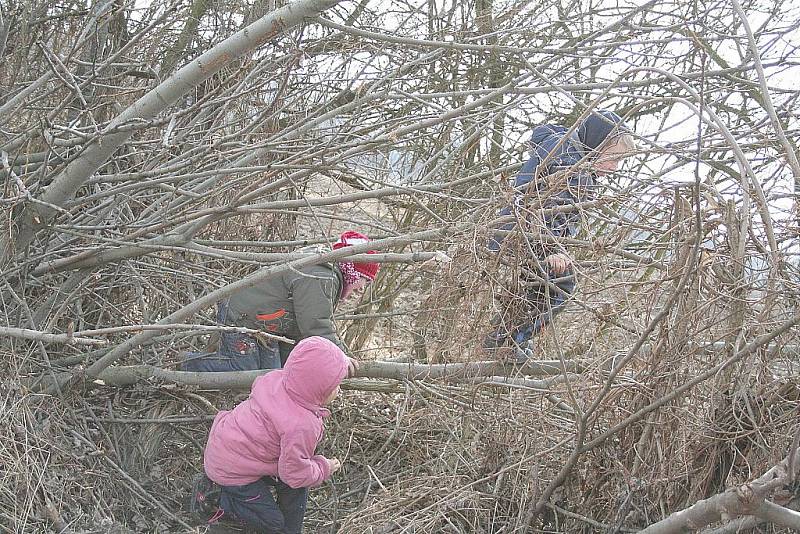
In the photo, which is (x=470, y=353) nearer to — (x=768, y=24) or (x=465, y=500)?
(x=465, y=500)

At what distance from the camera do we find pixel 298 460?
363cm

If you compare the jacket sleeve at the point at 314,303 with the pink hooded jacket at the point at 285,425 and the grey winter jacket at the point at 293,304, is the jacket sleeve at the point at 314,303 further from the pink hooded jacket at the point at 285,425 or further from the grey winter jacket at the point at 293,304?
the pink hooded jacket at the point at 285,425

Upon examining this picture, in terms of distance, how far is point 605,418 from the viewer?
3076 mm

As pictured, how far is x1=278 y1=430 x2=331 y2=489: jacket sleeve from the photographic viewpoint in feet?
11.9

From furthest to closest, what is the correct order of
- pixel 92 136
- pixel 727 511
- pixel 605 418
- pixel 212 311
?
pixel 212 311 < pixel 92 136 < pixel 605 418 < pixel 727 511

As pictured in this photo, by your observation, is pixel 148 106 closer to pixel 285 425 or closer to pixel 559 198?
pixel 285 425

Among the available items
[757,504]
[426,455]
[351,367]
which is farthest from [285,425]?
[757,504]

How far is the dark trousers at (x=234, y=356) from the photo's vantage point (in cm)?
437

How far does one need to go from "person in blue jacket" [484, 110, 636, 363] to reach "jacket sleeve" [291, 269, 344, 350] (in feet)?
2.86

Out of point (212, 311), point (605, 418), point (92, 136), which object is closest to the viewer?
point (605, 418)

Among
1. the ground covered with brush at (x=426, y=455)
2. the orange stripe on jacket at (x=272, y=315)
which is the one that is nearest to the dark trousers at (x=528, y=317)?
the ground covered with brush at (x=426, y=455)

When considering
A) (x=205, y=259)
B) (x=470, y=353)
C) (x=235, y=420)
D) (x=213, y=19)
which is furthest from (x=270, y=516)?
(x=213, y=19)

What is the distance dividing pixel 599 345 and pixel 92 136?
2170 mm

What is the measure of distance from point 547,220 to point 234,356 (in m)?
1.82
